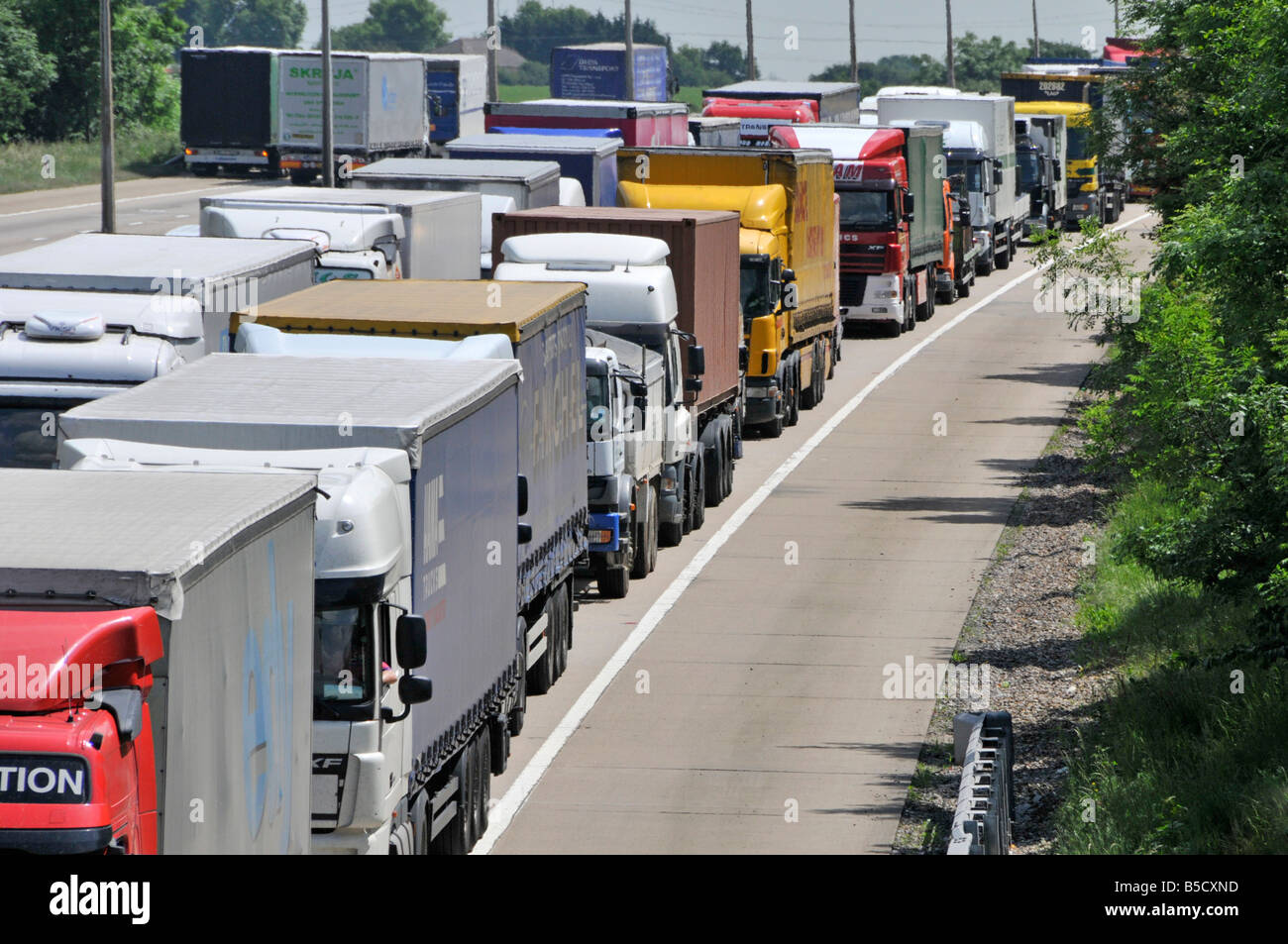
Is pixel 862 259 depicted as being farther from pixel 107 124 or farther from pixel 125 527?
pixel 125 527

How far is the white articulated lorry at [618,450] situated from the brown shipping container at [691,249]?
210cm

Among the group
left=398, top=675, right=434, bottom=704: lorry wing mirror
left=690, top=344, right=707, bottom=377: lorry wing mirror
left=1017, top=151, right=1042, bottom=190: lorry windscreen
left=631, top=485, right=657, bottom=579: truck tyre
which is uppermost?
left=1017, top=151, right=1042, bottom=190: lorry windscreen

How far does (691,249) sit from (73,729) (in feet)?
64.7

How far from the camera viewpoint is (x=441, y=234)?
29078 mm

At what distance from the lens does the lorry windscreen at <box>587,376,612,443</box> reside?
69.6ft

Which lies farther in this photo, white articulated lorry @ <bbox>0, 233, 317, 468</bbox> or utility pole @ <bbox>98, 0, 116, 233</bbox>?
utility pole @ <bbox>98, 0, 116, 233</bbox>

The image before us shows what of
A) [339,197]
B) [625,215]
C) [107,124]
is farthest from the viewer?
[107,124]

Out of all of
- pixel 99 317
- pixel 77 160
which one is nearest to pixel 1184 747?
pixel 99 317

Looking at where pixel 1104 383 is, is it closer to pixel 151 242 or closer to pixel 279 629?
pixel 151 242

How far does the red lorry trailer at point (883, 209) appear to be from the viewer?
142 feet

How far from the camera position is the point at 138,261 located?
20.7 meters

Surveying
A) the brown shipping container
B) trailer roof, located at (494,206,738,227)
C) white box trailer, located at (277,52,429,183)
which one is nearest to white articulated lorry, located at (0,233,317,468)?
the brown shipping container

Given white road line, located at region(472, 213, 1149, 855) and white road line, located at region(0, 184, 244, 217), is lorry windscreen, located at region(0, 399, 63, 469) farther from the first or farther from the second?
white road line, located at region(0, 184, 244, 217)

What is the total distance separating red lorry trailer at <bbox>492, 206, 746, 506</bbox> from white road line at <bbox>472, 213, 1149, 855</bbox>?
0.99 m
